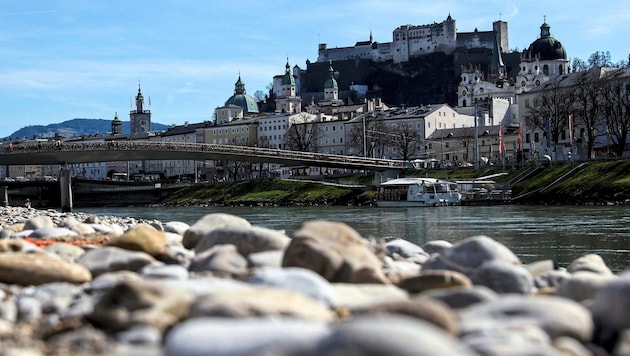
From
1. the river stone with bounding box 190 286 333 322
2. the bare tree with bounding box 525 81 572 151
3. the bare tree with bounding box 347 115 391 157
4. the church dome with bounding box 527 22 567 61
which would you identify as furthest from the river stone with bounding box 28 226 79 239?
the church dome with bounding box 527 22 567 61

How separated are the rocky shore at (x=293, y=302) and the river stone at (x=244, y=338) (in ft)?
0.04

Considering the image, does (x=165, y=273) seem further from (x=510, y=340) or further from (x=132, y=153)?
(x=132, y=153)

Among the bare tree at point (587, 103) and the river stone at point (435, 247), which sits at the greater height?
the bare tree at point (587, 103)

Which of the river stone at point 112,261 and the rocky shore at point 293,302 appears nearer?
the rocky shore at point 293,302

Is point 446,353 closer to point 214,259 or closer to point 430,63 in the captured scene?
point 214,259

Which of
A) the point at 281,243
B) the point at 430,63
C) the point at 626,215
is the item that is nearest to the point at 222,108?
the point at 430,63

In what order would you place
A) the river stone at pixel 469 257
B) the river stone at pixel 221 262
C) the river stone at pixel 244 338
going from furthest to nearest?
the river stone at pixel 469 257
the river stone at pixel 221 262
the river stone at pixel 244 338

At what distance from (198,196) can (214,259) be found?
3661 inches

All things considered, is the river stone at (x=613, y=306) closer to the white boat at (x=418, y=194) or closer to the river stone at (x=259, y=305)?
the river stone at (x=259, y=305)

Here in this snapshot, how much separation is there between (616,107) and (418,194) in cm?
2205

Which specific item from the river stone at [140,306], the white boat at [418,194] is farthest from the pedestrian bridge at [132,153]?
the river stone at [140,306]

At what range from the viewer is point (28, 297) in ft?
30.2

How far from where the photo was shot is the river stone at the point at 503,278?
1009 cm

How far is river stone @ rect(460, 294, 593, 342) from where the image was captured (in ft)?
25.2
